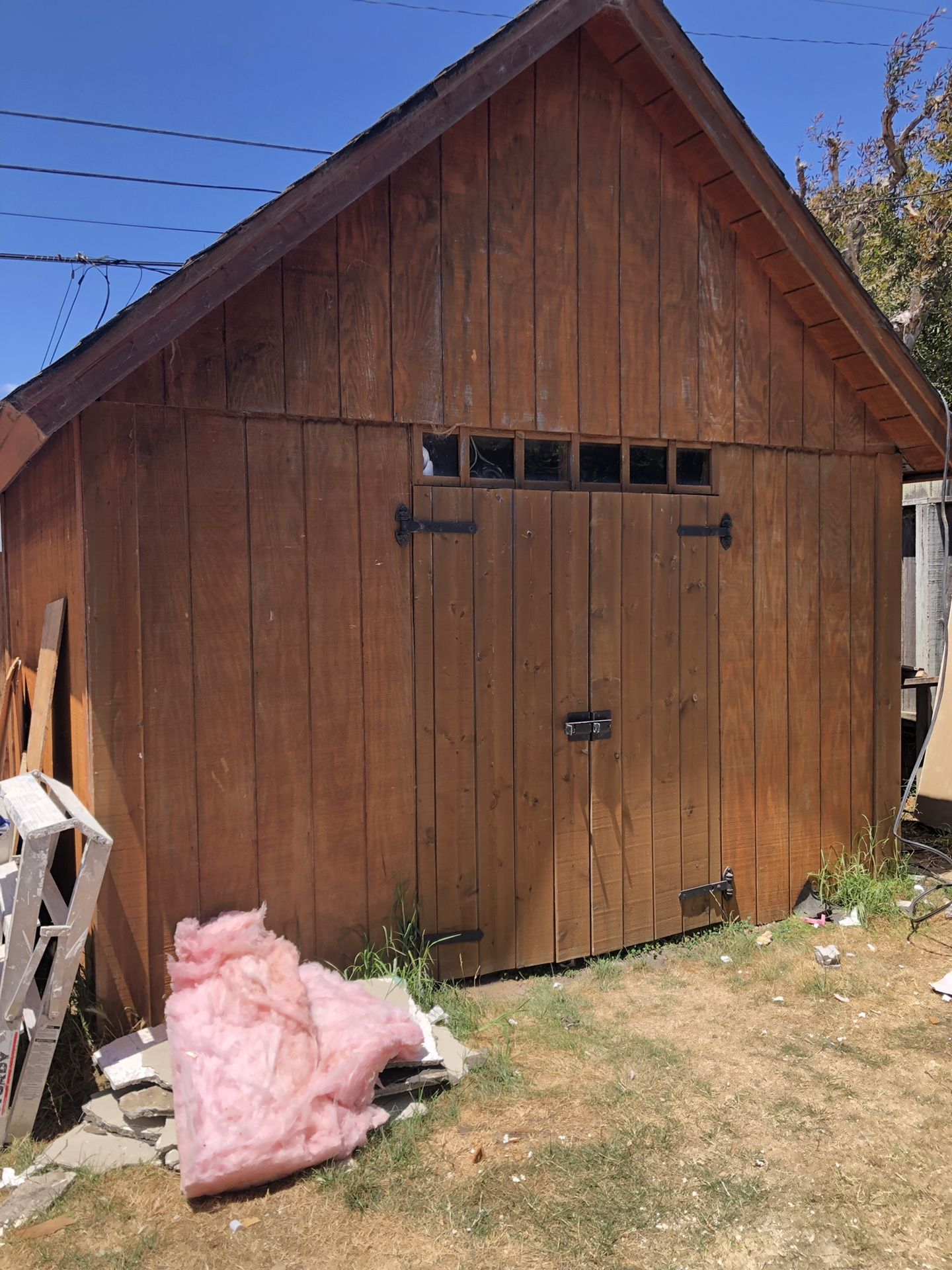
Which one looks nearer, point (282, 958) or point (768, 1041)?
point (282, 958)

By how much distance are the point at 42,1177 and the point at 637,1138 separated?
2010mm

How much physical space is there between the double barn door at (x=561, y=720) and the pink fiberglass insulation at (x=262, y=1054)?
34.7 inches

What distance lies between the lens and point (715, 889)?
489 centimetres

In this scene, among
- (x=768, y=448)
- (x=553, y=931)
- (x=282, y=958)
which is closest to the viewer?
(x=282, y=958)

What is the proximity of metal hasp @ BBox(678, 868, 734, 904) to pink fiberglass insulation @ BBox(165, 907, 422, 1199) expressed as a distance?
2.04 m

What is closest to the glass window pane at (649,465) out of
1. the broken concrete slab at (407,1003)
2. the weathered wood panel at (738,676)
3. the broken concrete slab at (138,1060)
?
the weathered wood panel at (738,676)

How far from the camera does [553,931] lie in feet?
14.4

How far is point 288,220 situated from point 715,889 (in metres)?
3.98

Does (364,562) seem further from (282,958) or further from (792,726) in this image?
(792,726)

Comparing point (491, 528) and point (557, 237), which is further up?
point (557, 237)

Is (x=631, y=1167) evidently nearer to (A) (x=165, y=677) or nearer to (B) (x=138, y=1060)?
(B) (x=138, y=1060)

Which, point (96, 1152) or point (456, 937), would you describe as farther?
point (456, 937)

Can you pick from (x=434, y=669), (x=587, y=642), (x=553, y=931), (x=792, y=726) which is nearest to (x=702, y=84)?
(x=587, y=642)

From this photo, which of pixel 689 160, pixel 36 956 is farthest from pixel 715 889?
pixel 689 160
